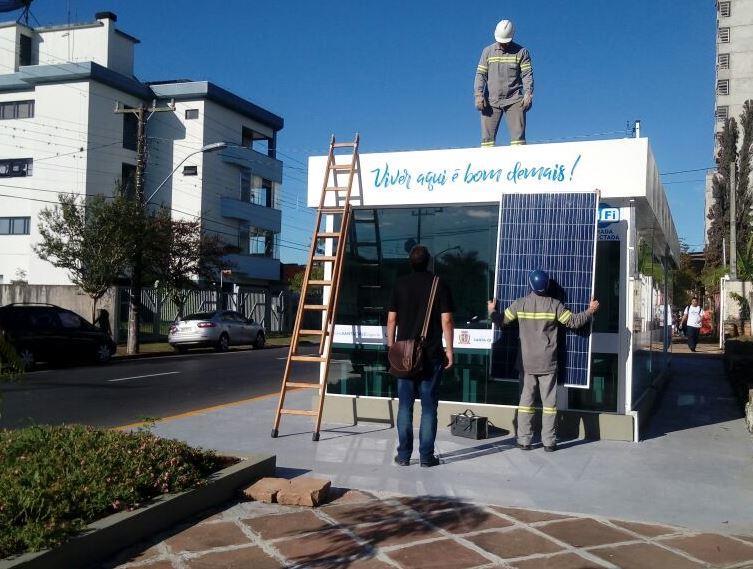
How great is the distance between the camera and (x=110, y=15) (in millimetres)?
41719

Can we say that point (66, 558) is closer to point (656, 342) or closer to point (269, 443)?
point (269, 443)

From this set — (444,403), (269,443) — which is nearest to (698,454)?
(444,403)

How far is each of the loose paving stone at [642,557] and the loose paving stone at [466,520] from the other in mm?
748

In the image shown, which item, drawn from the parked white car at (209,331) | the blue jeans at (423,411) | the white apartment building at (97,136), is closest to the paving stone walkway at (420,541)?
the blue jeans at (423,411)

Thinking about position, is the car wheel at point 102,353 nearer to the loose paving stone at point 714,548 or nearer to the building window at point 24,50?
the loose paving stone at point 714,548

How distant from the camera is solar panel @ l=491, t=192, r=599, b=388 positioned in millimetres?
7730

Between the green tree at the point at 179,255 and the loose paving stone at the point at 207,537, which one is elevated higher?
the green tree at the point at 179,255

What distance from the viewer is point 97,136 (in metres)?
39.7

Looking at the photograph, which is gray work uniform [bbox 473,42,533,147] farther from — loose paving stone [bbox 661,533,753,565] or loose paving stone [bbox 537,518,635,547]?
loose paving stone [bbox 661,533,753,565]

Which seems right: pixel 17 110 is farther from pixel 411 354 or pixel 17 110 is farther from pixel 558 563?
pixel 558 563

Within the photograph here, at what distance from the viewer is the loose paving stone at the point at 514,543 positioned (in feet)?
15.2

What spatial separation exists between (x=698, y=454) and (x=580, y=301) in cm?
195

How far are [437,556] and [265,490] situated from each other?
1636mm

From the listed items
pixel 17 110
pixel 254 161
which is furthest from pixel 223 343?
pixel 254 161
